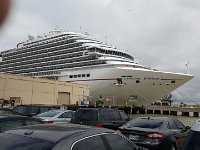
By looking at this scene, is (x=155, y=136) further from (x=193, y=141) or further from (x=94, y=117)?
(x=193, y=141)

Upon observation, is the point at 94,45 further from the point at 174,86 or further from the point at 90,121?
the point at 90,121

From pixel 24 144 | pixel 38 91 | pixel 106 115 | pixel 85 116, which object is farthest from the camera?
pixel 38 91

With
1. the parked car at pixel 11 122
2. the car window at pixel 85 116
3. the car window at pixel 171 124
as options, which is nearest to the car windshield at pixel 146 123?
the car window at pixel 171 124

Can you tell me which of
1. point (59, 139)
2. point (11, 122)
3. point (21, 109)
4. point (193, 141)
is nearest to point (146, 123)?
point (11, 122)

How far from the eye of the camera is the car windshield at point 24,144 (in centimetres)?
336

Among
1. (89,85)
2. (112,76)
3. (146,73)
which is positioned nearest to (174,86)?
(146,73)

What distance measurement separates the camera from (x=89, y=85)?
60.1 meters

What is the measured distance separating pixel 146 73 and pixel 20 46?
40758mm

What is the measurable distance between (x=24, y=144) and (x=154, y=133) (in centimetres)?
627

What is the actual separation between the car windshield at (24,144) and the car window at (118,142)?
1207 millimetres

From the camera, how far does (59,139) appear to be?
3.54 m

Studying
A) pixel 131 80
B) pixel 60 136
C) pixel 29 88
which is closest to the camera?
pixel 60 136

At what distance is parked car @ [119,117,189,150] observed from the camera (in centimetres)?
905

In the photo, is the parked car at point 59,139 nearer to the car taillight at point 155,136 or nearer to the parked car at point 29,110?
the car taillight at point 155,136
